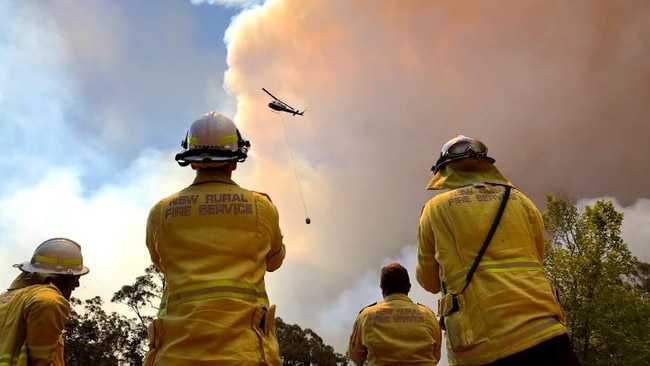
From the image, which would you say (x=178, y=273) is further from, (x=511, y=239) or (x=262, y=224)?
(x=511, y=239)

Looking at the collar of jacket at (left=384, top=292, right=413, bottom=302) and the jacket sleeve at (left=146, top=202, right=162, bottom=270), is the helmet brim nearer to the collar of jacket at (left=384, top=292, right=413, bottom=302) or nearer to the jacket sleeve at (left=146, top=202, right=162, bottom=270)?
the jacket sleeve at (left=146, top=202, right=162, bottom=270)

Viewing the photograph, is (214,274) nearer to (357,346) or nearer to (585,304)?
(357,346)

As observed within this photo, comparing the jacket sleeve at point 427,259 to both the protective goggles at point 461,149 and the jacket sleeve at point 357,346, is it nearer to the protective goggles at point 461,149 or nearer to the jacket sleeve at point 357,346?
the protective goggles at point 461,149

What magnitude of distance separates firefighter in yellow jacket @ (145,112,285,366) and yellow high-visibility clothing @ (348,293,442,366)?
2.86m

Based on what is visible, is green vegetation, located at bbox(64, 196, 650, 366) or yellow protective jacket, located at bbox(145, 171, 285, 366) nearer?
yellow protective jacket, located at bbox(145, 171, 285, 366)

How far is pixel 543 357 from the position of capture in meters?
3.80

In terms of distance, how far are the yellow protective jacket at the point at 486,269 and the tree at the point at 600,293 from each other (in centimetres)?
2784

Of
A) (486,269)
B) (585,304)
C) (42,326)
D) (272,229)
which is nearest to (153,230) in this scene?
(272,229)

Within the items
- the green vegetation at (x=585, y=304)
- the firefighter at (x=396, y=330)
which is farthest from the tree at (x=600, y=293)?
the firefighter at (x=396, y=330)

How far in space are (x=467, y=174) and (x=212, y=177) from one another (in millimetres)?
2150

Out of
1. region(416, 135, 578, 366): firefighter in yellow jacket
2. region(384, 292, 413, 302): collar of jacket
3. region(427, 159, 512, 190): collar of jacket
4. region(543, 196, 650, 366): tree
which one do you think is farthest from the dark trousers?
region(543, 196, 650, 366): tree

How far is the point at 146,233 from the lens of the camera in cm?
413

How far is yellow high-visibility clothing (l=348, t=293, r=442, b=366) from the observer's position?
6625 millimetres

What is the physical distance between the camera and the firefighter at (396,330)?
6637 mm
